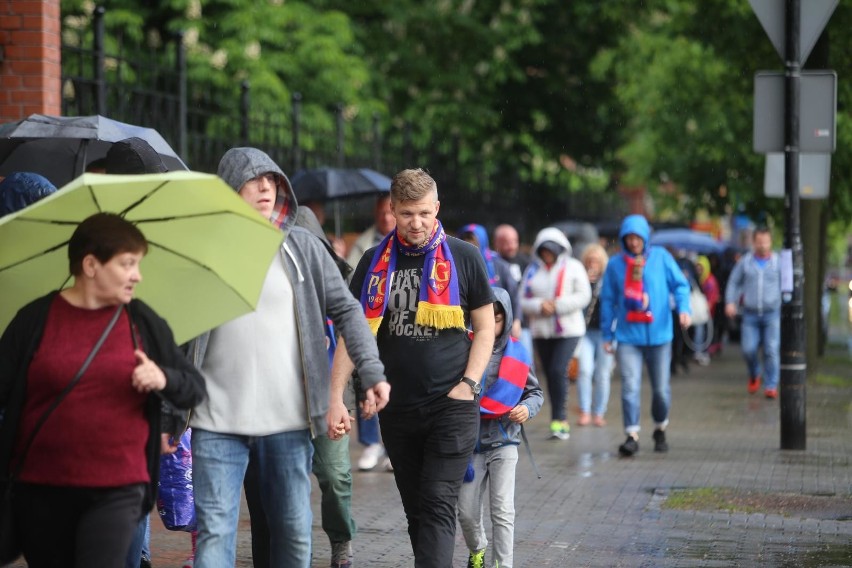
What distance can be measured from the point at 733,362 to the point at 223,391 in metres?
19.6

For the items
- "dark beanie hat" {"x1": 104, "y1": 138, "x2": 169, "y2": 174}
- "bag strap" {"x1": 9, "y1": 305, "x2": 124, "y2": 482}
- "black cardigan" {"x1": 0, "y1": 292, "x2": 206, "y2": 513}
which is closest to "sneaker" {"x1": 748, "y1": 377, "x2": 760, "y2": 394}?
"dark beanie hat" {"x1": 104, "y1": 138, "x2": 169, "y2": 174}

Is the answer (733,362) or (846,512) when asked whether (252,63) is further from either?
(846,512)

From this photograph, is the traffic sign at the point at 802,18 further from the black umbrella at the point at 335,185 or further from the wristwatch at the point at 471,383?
the wristwatch at the point at 471,383

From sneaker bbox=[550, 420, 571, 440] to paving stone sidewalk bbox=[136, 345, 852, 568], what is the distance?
0.27ft

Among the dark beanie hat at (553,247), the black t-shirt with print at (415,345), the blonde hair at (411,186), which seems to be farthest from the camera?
the dark beanie hat at (553,247)

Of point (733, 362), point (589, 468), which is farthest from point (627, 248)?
point (733, 362)

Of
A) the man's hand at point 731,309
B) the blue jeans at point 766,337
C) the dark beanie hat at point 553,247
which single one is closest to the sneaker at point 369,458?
the dark beanie hat at point 553,247

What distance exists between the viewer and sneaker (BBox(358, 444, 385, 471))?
1032 cm

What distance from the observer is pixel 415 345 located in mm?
5797

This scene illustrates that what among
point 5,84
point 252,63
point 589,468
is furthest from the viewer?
point 252,63

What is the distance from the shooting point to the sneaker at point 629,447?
36.6 feet

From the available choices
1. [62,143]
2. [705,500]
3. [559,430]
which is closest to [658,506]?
[705,500]

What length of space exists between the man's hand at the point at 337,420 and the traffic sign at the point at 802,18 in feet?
22.7

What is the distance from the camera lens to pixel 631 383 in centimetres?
1145
